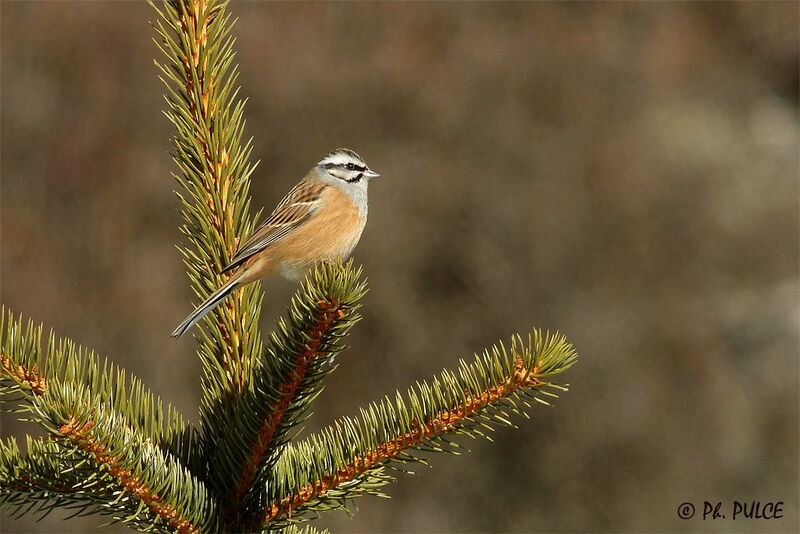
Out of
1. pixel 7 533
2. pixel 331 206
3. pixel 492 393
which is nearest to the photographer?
pixel 492 393

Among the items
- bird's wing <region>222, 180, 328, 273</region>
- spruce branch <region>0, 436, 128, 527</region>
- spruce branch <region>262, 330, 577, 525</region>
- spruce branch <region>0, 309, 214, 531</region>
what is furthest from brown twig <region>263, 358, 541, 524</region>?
bird's wing <region>222, 180, 328, 273</region>

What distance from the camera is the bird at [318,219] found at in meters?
3.24

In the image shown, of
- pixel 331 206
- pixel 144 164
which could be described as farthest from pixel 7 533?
pixel 331 206

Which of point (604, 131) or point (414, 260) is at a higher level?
point (604, 131)

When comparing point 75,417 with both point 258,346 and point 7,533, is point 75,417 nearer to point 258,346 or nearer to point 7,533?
point 258,346

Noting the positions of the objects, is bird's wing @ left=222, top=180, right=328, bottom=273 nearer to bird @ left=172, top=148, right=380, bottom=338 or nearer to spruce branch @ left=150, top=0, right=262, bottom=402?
bird @ left=172, top=148, right=380, bottom=338

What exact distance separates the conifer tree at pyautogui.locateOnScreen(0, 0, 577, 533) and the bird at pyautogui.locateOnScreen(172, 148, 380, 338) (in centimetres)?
79

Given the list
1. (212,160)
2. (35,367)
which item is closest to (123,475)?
(35,367)

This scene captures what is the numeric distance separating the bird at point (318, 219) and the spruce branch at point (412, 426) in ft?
3.53

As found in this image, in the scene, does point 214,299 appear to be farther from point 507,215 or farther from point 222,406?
point 507,215

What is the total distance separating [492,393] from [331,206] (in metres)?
1.99

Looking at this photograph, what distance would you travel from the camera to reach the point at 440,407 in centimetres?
176

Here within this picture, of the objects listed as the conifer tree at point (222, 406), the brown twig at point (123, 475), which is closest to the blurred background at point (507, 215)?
the conifer tree at point (222, 406)

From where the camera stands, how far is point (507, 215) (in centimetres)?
911
